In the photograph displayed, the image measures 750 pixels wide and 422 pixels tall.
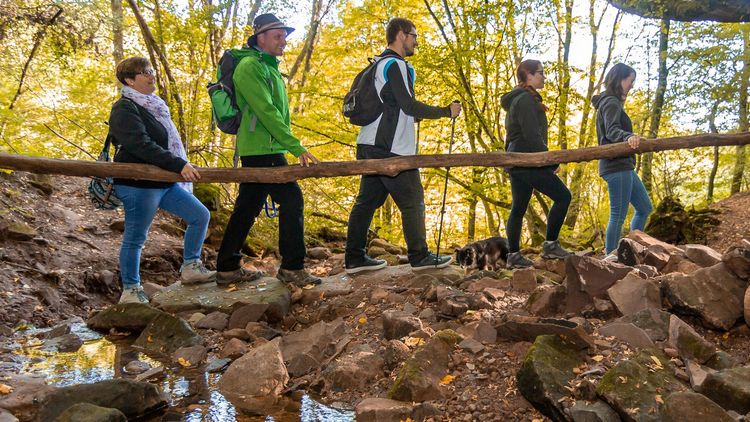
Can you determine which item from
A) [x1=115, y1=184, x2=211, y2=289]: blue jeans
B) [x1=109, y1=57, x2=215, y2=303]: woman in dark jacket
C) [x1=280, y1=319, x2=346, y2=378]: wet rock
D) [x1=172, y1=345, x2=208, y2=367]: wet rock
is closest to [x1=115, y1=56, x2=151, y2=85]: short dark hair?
[x1=109, y1=57, x2=215, y2=303]: woman in dark jacket

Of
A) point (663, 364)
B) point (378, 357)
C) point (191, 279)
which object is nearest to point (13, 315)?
point (191, 279)

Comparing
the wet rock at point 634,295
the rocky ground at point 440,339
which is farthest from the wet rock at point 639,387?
the wet rock at point 634,295

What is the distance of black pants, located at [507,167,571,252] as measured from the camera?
5.64 meters

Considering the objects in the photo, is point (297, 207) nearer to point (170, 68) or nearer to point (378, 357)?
point (378, 357)

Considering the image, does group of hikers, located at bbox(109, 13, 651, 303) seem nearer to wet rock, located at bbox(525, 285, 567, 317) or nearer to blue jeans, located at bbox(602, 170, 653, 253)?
blue jeans, located at bbox(602, 170, 653, 253)

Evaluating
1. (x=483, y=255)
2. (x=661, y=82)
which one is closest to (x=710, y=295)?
(x=483, y=255)

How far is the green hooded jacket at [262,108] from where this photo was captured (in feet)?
15.7

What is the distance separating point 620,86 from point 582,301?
9.64 ft

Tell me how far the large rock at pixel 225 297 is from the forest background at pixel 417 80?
343cm

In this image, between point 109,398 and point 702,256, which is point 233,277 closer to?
point 109,398

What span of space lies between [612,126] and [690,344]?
9.96 feet

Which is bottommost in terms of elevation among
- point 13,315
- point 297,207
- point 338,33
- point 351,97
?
point 13,315

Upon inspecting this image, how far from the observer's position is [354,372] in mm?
3549

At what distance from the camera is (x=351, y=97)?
513cm
